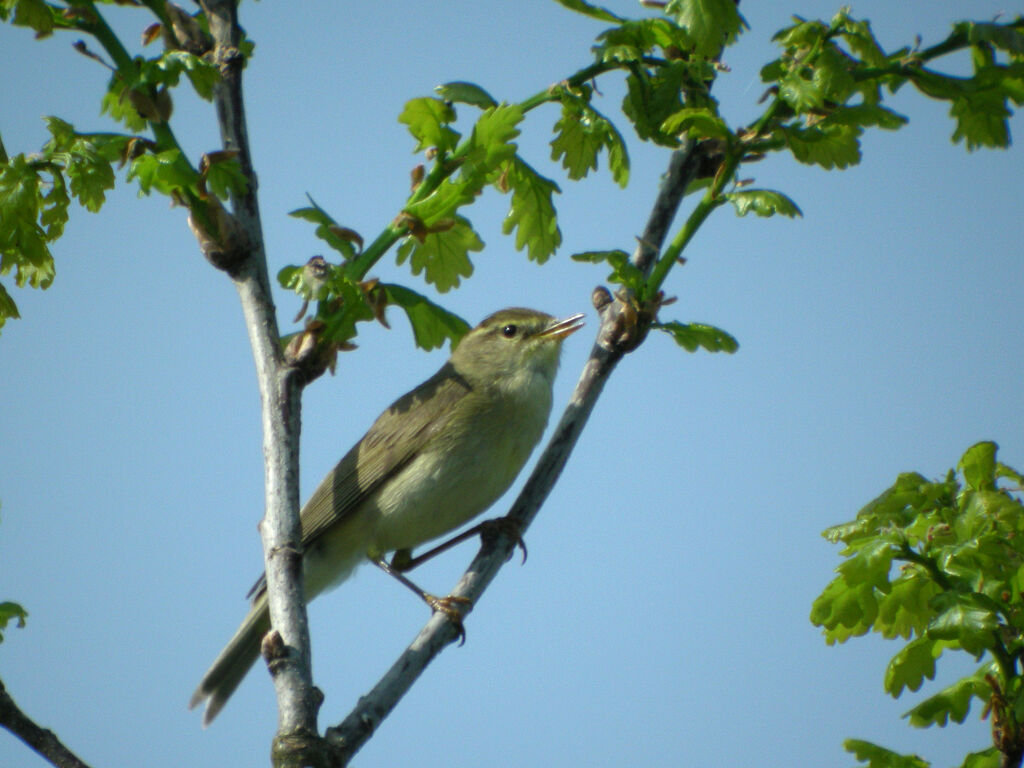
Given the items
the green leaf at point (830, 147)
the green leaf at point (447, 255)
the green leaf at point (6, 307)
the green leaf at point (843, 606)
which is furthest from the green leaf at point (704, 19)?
the green leaf at point (6, 307)

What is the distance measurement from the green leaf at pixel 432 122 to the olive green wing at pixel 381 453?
2344mm

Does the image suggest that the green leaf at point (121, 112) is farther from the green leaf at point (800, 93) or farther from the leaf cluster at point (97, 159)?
the green leaf at point (800, 93)

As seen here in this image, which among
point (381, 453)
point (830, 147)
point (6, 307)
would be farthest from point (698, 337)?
point (381, 453)

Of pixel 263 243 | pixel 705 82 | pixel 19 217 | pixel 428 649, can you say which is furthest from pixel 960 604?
pixel 19 217

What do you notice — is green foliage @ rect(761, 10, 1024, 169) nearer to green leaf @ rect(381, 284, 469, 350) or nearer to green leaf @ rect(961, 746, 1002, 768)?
green leaf @ rect(381, 284, 469, 350)

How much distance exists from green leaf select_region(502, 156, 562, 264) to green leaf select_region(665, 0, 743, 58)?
0.75 meters

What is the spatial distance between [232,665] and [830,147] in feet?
12.6

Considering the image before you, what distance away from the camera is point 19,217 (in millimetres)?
2670

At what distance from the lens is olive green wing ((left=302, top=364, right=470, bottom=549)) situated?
5.07 m

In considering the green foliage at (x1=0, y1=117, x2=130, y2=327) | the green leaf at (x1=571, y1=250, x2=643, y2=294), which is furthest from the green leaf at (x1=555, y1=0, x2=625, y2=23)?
the green foliage at (x1=0, y1=117, x2=130, y2=327)

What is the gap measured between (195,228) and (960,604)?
7.32 feet

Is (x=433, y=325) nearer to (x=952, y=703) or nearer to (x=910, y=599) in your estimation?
(x=910, y=599)

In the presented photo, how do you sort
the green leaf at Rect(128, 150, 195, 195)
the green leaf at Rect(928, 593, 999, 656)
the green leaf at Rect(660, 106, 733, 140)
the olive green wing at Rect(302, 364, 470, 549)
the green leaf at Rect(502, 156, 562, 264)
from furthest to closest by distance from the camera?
the olive green wing at Rect(302, 364, 470, 549) → the green leaf at Rect(502, 156, 562, 264) → the green leaf at Rect(660, 106, 733, 140) → the green leaf at Rect(128, 150, 195, 195) → the green leaf at Rect(928, 593, 999, 656)

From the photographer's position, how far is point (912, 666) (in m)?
2.84
